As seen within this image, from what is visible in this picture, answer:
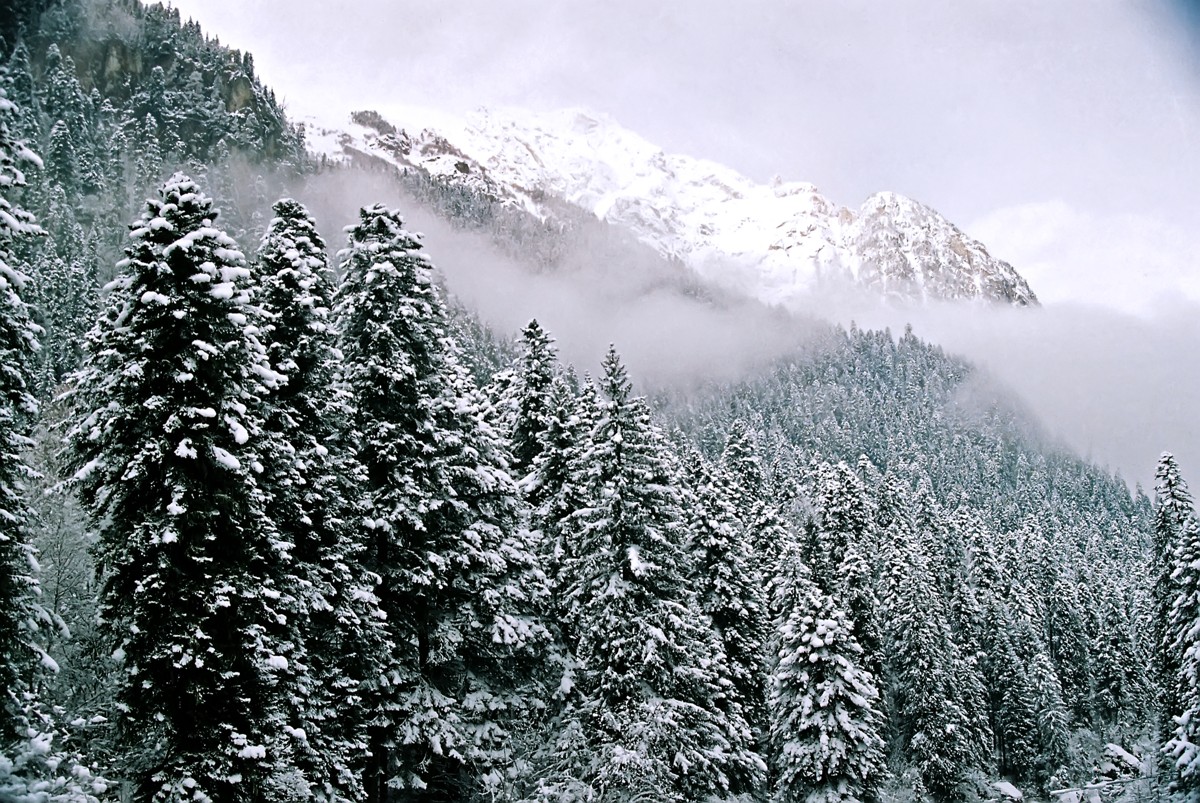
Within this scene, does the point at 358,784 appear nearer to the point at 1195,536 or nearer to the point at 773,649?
the point at 773,649

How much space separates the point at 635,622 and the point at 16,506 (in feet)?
51.0

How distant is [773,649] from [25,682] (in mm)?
28625

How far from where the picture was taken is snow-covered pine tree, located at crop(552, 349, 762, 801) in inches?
856

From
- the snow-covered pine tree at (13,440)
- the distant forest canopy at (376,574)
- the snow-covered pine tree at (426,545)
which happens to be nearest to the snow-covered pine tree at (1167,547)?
the distant forest canopy at (376,574)

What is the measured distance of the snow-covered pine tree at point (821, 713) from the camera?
27109 mm

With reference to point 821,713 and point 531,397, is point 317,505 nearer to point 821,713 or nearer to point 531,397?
point 531,397

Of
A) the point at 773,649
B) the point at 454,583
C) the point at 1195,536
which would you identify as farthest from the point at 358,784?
the point at 1195,536

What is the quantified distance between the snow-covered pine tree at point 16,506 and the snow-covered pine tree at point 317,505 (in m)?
3.89

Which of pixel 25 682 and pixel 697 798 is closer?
pixel 25 682

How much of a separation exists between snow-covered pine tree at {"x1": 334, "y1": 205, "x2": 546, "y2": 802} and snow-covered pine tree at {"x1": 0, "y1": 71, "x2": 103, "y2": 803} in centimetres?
670

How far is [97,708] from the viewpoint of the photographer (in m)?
16.1

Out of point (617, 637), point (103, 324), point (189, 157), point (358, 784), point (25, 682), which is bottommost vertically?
point (358, 784)

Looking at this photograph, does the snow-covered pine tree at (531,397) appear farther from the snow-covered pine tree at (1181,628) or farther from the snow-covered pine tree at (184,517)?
the snow-covered pine tree at (1181,628)

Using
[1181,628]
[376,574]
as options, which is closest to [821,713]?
[1181,628]
